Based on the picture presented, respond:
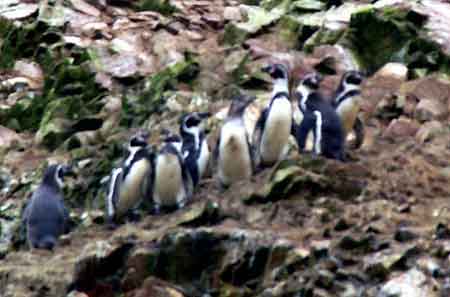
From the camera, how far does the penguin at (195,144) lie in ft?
55.6

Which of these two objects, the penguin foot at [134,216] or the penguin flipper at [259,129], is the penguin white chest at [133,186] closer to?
the penguin foot at [134,216]

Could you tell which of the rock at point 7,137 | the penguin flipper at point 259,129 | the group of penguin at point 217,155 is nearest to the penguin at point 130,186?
the group of penguin at point 217,155

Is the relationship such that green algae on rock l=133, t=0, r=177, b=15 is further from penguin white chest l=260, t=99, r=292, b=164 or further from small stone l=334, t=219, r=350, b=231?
small stone l=334, t=219, r=350, b=231

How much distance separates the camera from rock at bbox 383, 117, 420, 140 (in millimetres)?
17219

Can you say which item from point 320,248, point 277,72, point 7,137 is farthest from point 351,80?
point 7,137

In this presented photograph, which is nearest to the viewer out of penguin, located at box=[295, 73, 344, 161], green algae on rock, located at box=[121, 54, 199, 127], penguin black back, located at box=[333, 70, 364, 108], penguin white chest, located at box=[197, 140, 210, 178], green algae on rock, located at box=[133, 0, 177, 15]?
penguin, located at box=[295, 73, 344, 161]

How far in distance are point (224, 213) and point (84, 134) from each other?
5.23m

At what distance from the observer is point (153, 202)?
53.4ft

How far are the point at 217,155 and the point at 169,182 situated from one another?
2.44 ft

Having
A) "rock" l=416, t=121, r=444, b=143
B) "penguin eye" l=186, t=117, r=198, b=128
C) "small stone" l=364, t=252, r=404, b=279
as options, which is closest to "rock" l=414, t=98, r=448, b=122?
"rock" l=416, t=121, r=444, b=143

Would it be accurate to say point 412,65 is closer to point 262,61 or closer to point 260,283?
point 262,61

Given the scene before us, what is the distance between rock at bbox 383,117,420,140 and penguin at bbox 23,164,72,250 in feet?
13.2

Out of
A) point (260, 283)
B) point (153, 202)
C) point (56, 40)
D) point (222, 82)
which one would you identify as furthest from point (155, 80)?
point (260, 283)

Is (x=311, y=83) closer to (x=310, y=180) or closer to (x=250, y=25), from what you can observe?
(x=310, y=180)
